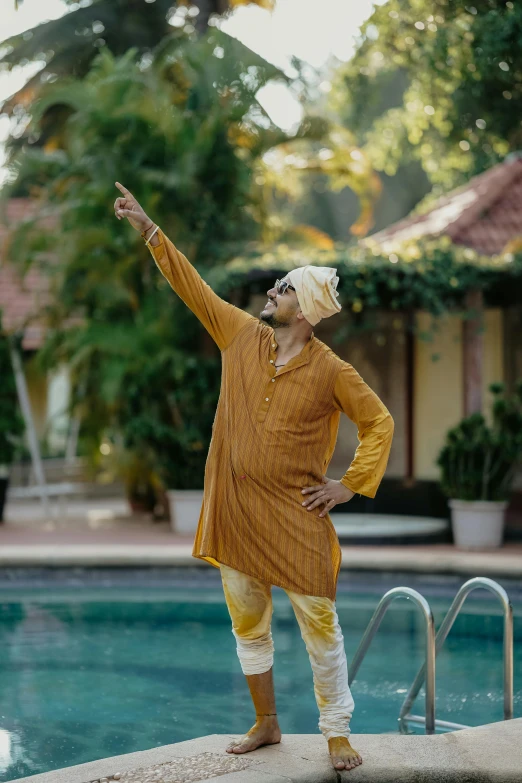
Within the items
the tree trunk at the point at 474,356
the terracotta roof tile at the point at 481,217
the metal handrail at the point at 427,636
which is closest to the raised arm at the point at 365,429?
the metal handrail at the point at 427,636

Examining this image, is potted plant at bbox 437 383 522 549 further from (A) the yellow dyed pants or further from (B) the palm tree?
(B) the palm tree

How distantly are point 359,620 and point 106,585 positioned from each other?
2.39 metres

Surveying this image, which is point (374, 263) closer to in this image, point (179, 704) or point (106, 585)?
point (106, 585)

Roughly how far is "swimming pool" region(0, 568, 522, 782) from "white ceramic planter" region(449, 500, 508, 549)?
1733 mm

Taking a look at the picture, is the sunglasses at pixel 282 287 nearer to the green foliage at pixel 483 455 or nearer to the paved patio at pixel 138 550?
the paved patio at pixel 138 550

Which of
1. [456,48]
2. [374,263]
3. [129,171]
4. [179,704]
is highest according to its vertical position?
[456,48]

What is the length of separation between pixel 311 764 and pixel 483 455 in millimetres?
7937

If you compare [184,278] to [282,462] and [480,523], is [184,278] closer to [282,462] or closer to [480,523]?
[282,462]

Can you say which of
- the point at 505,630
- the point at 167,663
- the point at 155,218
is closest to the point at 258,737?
the point at 505,630

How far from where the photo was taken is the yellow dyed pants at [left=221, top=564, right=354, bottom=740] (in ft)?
14.0

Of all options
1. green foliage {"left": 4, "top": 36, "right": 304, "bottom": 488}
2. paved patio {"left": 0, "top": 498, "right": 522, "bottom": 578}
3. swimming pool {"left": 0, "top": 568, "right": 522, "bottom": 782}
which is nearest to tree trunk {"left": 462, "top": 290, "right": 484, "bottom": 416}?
paved patio {"left": 0, "top": 498, "right": 522, "bottom": 578}

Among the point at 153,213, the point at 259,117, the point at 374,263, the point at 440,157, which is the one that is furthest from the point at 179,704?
the point at 440,157

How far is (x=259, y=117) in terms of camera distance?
13.6 meters

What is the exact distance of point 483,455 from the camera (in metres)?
11.9
